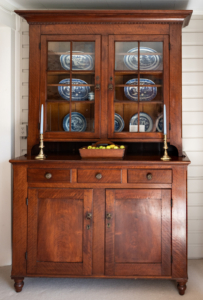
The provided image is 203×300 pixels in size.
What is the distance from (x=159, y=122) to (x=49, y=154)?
108 centimetres

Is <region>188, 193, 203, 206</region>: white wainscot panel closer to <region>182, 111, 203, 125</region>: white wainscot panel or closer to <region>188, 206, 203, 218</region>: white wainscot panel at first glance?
<region>188, 206, 203, 218</region>: white wainscot panel

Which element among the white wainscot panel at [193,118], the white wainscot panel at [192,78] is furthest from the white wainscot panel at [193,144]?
the white wainscot panel at [192,78]

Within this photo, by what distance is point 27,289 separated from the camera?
2.22m

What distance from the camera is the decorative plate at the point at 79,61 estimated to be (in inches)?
92.5

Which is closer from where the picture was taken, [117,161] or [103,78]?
[117,161]

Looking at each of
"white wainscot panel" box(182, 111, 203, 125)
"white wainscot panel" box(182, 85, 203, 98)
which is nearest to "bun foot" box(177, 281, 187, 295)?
"white wainscot panel" box(182, 111, 203, 125)

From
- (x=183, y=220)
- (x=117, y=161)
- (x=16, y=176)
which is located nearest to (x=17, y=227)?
(x=16, y=176)

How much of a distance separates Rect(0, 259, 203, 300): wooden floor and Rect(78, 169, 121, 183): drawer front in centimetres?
89

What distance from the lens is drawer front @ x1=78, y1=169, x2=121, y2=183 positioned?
2.10m

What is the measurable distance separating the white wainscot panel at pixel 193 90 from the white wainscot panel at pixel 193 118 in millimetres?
174

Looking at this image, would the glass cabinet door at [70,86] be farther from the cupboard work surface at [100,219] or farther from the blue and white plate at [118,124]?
the cupboard work surface at [100,219]

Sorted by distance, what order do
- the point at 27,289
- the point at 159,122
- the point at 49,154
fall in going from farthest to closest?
the point at 49,154
the point at 159,122
the point at 27,289

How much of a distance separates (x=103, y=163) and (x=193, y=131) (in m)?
1.10

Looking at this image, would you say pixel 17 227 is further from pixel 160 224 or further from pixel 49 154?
pixel 160 224
